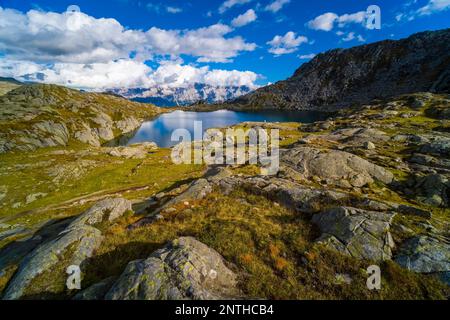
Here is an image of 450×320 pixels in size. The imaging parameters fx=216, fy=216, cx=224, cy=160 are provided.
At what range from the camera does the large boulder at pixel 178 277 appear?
29.5 ft

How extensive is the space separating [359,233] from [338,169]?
2235 cm

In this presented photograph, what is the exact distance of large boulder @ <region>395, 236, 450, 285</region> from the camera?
11.3m

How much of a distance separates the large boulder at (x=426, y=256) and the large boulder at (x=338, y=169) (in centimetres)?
1847

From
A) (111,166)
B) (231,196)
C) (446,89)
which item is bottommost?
(111,166)

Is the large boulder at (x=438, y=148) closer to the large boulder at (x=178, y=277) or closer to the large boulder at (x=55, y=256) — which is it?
the large boulder at (x=178, y=277)

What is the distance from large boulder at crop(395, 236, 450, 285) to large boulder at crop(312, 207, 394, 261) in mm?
716

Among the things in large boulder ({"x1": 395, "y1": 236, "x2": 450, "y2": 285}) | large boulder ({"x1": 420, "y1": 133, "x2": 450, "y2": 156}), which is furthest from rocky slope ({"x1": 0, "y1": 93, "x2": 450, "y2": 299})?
large boulder ({"x1": 420, "y1": 133, "x2": 450, "y2": 156})

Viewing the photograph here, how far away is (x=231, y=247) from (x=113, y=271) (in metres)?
7.28

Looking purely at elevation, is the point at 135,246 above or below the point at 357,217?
below

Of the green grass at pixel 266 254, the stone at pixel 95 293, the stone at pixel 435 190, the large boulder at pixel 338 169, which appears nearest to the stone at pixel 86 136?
the large boulder at pixel 338 169

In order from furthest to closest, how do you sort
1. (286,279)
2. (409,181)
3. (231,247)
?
1. (409,181)
2. (231,247)
3. (286,279)
